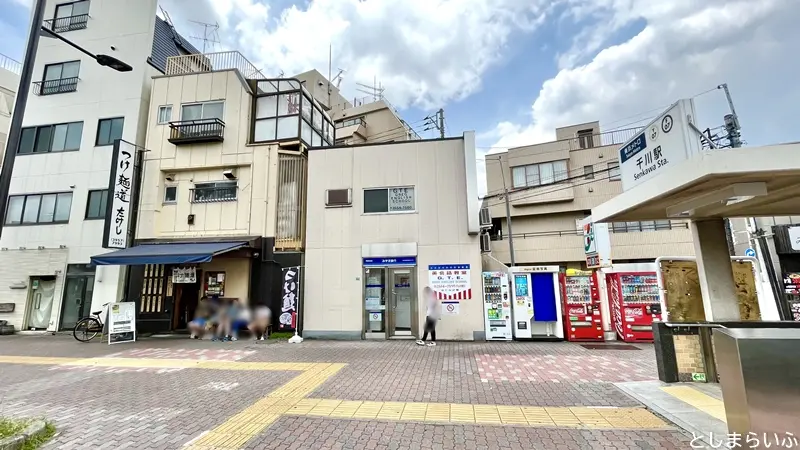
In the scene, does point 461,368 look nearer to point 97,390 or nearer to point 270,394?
point 270,394

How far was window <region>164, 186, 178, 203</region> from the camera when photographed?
13.2 m

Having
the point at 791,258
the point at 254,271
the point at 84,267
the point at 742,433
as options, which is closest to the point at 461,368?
the point at 742,433

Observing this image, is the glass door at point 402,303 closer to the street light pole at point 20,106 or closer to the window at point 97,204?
the street light pole at point 20,106

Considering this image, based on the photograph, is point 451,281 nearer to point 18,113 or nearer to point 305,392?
point 305,392

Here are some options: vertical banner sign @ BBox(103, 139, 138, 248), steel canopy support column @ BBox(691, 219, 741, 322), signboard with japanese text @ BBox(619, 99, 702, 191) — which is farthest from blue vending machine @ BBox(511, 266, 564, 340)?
vertical banner sign @ BBox(103, 139, 138, 248)

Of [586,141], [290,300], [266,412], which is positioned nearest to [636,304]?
[266,412]

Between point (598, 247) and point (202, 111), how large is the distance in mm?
14590

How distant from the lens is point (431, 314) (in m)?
9.98

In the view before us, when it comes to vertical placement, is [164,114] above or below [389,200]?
above

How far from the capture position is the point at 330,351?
9000 millimetres

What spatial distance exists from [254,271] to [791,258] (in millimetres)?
21763

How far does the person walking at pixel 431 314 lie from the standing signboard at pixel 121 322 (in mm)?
9214

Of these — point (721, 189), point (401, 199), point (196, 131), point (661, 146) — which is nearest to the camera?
point (721, 189)

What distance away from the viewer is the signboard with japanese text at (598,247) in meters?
9.99
